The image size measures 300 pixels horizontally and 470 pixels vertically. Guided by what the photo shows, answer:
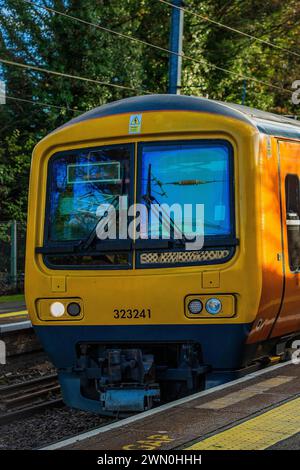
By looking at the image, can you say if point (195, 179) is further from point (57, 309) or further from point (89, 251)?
point (57, 309)

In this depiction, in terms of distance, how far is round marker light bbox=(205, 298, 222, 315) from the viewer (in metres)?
7.30

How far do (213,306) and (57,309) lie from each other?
1515mm

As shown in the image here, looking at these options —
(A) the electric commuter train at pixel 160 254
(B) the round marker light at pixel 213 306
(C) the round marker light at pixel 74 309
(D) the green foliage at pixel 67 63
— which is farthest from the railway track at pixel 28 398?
(D) the green foliage at pixel 67 63

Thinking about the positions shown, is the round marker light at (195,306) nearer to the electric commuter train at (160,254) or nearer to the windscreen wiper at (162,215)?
the electric commuter train at (160,254)

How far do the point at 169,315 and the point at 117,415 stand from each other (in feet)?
3.68

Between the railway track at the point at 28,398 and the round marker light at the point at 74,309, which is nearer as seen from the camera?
the round marker light at the point at 74,309

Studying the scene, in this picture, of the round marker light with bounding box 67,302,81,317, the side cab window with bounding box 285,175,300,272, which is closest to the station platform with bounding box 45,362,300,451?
the side cab window with bounding box 285,175,300,272

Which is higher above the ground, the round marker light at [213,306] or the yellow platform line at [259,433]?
the round marker light at [213,306]

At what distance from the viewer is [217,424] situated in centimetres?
607

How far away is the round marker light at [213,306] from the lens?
7305 millimetres

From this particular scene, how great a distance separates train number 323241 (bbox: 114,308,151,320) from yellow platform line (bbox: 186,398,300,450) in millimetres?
1565

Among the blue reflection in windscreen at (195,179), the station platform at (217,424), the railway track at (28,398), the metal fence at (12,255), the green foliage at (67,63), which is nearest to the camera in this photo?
the station platform at (217,424)

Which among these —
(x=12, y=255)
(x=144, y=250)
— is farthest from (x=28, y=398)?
(x=12, y=255)
